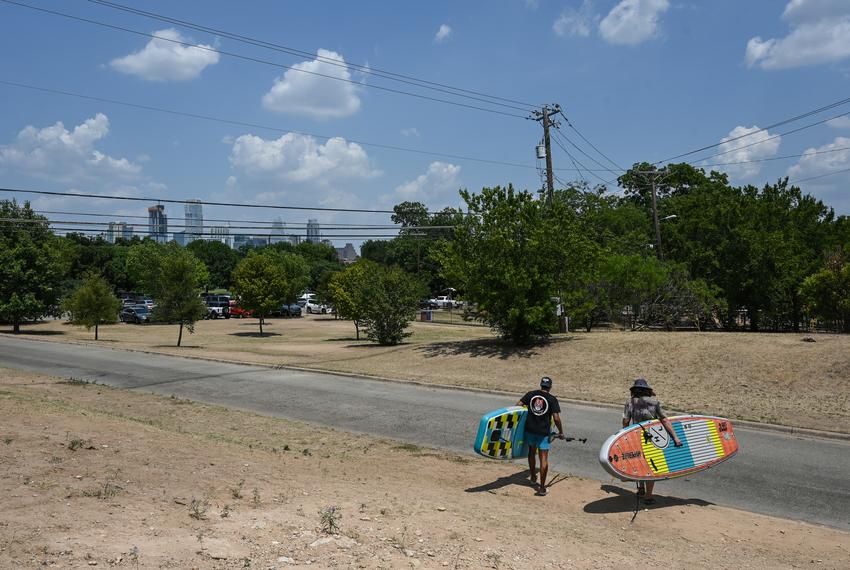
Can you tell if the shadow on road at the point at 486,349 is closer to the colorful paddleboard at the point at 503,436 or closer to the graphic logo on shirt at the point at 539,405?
the colorful paddleboard at the point at 503,436

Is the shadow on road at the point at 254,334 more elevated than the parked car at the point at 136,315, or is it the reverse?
the parked car at the point at 136,315

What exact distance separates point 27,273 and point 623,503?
44409 millimetres

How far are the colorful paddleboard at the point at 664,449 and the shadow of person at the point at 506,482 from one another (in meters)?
1.28

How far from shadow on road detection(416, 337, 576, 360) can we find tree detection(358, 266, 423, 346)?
221 inches

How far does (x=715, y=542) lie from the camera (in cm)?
709

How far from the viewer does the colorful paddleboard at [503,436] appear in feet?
31.1

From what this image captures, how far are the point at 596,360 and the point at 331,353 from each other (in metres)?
13.3

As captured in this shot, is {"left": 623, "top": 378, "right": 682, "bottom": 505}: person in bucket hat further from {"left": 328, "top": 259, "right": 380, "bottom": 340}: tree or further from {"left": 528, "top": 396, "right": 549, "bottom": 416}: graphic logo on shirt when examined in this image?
{"left": 328, "top": 259, "right": 380, "bottom": 340}: tree

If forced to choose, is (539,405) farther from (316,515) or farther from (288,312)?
(288,312)

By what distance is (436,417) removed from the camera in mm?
14641

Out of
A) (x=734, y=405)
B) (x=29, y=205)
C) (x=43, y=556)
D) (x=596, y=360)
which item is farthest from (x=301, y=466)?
(x=29, y=205)

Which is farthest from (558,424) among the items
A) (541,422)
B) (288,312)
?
(288,312)

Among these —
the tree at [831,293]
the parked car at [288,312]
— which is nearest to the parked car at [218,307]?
the parked car at [288,312]

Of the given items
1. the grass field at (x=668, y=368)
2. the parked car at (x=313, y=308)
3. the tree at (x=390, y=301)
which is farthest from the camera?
the parked car at (x=313, y=308)
